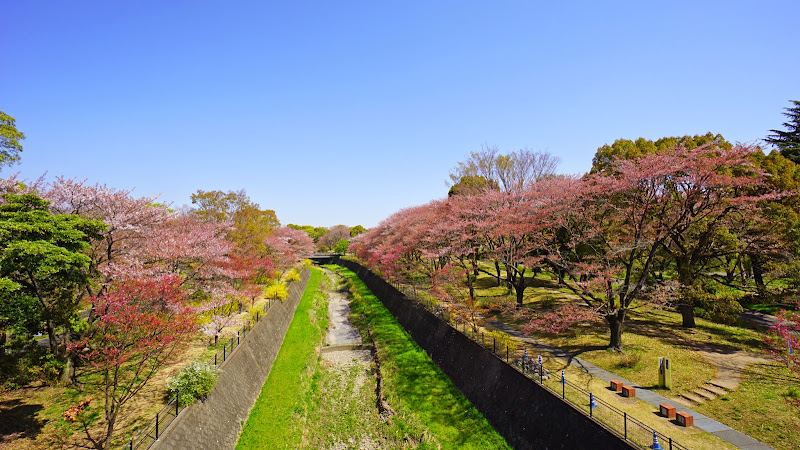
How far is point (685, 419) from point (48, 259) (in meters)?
22.3

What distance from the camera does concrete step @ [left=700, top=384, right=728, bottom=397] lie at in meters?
14.1

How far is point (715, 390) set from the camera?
14.4 meters

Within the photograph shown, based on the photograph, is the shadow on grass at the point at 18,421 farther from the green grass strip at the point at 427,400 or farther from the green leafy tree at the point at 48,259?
the green grass strip at the point at 427,400

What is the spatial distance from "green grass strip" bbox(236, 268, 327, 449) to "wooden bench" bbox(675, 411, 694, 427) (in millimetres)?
15310

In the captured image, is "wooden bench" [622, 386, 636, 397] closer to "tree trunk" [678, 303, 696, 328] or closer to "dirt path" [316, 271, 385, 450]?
"dirt path" [316, 271, 385, 450]

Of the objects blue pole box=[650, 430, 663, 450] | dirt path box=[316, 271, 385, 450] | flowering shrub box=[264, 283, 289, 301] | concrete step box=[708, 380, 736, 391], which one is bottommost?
dirt path box=[316, 271, 385, 450]

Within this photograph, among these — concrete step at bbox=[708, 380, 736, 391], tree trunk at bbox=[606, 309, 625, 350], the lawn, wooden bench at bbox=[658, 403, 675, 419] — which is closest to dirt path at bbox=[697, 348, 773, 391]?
concrete step at bbox=[708, 380, 736, 391]

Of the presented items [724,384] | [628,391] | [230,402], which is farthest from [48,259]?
[724,384]

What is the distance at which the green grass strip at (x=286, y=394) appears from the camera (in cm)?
1584

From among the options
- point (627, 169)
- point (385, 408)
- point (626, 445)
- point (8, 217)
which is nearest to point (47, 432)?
point (8, 217)

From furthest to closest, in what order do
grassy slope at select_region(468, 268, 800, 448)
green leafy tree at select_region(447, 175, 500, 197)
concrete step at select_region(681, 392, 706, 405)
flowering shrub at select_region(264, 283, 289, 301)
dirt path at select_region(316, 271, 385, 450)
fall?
green leafy tree at select_region(447, 175, 500, 197) < flowering shrub at select_region(264, 283, 289, 301) < dirt path at select_region(316, 271, 385, 450) < concrete step at select_region(681, 392, 706, 405) < grassy slope at select_region(468, 268, 800, 448)

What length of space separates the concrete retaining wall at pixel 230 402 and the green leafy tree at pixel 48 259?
6.58m

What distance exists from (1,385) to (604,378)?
2552 cm

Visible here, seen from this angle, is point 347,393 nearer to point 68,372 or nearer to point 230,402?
point 230,402
